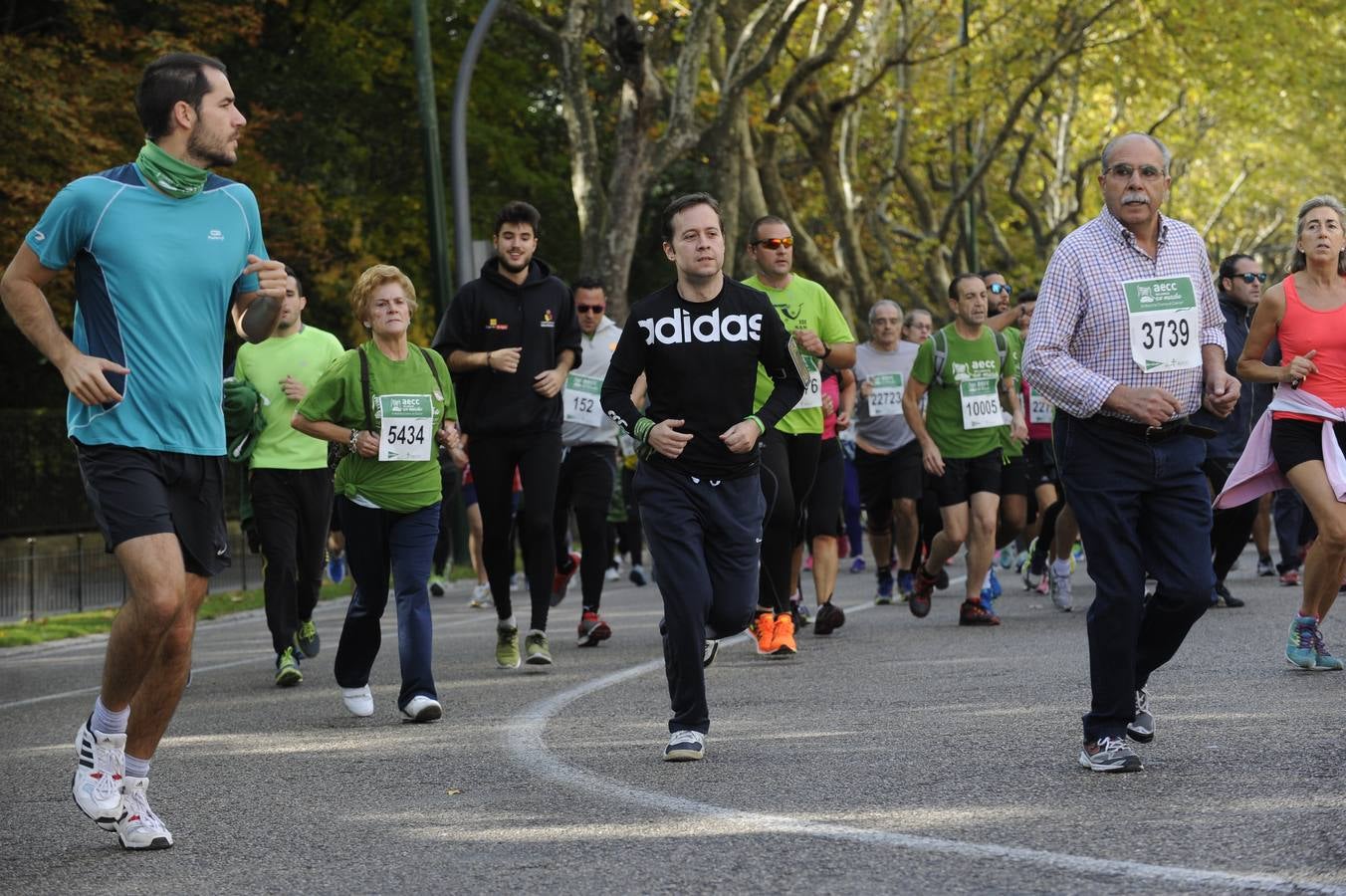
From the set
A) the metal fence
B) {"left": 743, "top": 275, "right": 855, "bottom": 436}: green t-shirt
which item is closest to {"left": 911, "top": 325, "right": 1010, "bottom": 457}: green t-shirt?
{"left": 743, "top": 275, "right": 855, "bottom": 436}: green t-shirt

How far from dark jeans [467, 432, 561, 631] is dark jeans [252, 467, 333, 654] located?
80cm

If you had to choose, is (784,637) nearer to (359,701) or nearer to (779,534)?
(779,534)

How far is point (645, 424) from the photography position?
24.5ft

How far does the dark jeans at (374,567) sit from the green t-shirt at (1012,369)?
5.04 m

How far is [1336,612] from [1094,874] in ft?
25.4

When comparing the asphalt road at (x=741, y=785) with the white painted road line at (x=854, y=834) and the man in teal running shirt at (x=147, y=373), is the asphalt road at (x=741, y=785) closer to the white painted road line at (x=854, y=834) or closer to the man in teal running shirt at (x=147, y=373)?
the white painted road line at (x=854, y=834)

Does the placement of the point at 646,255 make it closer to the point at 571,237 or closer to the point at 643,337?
the point at 571,237

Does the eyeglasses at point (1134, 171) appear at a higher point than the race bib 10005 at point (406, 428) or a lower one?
higher

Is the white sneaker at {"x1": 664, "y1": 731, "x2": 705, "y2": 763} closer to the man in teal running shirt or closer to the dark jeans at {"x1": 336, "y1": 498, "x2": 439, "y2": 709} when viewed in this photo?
the man in teal running shirt

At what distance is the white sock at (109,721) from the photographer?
6.05 meters

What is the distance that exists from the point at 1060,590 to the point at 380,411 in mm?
6039

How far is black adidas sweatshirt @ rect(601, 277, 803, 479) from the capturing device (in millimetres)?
7555

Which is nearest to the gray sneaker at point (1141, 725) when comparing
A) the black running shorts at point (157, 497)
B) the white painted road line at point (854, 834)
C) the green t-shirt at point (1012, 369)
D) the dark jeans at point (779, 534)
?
the white painted road line at point (854, 834)

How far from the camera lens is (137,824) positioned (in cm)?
601
